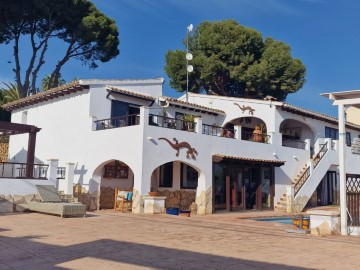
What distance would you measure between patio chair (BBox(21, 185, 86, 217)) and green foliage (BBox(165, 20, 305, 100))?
22.0 metres

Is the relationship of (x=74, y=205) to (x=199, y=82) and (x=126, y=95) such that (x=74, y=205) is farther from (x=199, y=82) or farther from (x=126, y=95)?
(x=199, y=82)

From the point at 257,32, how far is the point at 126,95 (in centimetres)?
2125

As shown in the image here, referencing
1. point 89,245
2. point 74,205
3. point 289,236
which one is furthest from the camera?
point 74,205

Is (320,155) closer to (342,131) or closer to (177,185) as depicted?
(177,185)

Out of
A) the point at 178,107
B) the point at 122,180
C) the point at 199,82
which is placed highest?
the point at 199,82

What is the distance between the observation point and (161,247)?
7.70 meters

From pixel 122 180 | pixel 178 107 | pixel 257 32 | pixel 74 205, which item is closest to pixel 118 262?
pixel 74 205

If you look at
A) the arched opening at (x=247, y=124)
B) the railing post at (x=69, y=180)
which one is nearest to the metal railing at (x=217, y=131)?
the arched opening at (x=247, y=124)

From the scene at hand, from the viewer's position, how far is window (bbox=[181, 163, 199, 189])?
62.4 feet

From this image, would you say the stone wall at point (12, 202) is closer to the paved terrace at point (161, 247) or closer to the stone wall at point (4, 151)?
the paved terrace at point (161, 247)

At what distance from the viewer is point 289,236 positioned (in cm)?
995

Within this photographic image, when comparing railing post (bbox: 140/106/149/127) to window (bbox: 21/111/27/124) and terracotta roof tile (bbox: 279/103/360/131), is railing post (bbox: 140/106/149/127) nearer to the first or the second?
terracotta roof tile (bbox: 279/103/360/131)

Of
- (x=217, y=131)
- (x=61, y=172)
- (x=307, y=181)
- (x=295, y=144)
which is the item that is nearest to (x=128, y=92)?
(x=61, y=172)

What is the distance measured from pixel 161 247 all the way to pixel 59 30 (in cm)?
2786
